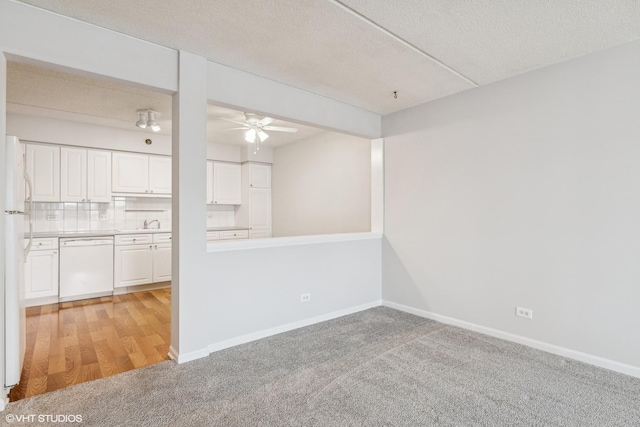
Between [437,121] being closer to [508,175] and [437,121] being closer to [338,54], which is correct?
[508,175]

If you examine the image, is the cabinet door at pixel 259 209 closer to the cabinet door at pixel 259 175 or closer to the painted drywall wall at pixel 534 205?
the cabinet door at pixel 259 175

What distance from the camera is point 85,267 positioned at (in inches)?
183

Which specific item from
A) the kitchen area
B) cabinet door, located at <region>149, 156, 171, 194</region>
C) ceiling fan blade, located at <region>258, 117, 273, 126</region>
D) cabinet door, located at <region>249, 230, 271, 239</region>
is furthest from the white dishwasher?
ceiling fan blade, located at <region>258, 117, 273, 126</region>

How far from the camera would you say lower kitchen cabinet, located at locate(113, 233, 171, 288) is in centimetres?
493

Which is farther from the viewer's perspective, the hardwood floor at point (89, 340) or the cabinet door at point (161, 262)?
the cabinet door at point (161, 262)

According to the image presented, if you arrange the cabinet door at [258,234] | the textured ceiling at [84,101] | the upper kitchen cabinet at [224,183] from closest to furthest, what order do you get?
the textured ceiling at [84,101]
the upper kitchen cabinet at [224,183]
the cabinet door at [258,234]

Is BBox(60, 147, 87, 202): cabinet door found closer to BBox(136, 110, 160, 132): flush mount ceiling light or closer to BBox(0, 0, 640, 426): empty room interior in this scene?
BBox(0, 0, 640, 426): empty room interior

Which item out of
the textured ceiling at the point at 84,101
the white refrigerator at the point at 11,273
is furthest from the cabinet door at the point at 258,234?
the white refrigerator at the point at 11,273

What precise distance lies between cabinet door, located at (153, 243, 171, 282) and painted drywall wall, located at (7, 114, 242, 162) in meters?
1.62

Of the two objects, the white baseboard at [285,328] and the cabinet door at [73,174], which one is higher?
the cabinet door at [73,174]

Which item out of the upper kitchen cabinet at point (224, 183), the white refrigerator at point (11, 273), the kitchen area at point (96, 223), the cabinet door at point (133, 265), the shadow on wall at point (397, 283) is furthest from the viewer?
the upper kitchen cabinet at point (224, 183)

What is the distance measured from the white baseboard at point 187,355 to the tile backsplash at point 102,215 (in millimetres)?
3490

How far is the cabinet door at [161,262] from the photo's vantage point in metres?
5.27

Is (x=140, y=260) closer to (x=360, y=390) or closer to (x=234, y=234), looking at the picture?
(x=234, y=234)
